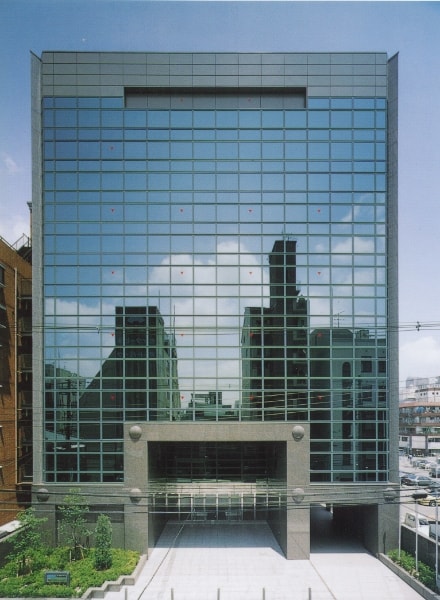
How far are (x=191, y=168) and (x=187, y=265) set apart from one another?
5.22m

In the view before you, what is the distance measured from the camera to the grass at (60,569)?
55.7ft

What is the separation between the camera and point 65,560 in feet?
66.9

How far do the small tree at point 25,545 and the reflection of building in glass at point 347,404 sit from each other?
13.5 m

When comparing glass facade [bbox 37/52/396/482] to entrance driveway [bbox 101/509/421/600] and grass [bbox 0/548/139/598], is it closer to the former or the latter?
grass [bbox 0/548/139/598]

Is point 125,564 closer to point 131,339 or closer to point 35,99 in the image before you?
point 131,339

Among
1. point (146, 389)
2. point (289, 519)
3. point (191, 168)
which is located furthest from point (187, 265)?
point (289, 519)

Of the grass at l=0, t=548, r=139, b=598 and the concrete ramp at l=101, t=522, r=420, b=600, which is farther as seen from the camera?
the concrete ramp at l=101, t=522, r=420, b=600

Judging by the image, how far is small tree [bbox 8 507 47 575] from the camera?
763 inches

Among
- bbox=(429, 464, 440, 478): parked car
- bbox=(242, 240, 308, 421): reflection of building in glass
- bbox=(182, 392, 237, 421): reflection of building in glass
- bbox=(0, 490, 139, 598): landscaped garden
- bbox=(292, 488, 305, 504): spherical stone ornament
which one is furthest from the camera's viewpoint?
bbox=(429, 464, 440, 478): parked car

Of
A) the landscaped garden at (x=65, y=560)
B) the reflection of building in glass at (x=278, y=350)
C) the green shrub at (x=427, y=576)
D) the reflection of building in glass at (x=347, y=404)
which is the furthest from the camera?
the reflection of building in glass at (x=278, y=350)

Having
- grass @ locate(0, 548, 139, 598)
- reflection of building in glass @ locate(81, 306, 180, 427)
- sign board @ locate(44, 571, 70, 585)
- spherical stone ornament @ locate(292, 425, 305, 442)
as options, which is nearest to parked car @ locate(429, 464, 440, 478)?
spherical stone ornament @ locate(292, 425, 305, 442)

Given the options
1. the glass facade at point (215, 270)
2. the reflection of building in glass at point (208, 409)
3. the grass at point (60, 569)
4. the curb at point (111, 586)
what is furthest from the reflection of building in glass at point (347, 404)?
the grass at point (60, 569)

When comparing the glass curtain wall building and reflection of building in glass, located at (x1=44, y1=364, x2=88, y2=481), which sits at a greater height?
the glass curtain wall building

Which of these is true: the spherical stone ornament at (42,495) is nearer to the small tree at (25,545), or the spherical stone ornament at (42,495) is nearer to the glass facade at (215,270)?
the glass facade at (215,270)
